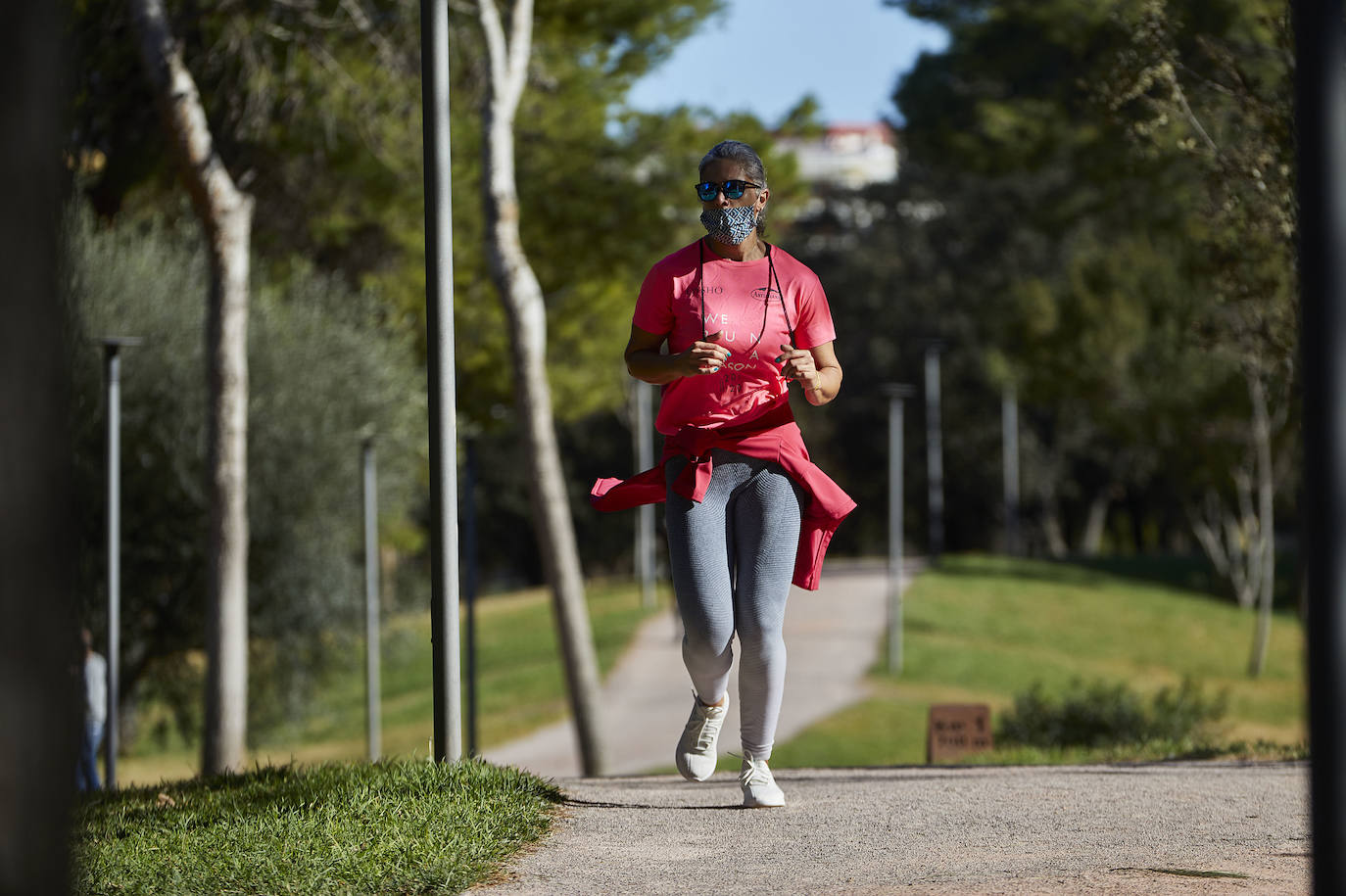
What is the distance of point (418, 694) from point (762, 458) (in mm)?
22636

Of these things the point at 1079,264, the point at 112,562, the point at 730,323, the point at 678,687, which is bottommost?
the point at 678,687

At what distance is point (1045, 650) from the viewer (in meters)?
27.9

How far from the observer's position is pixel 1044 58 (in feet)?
86.8

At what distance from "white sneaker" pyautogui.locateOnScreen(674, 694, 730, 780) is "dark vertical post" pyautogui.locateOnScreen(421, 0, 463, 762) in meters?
0.99

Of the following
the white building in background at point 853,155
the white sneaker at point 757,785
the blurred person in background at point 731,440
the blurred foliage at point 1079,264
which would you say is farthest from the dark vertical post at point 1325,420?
the white building in background at point 853,155

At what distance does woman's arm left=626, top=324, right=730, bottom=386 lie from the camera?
4.87 metres

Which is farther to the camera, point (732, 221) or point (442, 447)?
point (442, 447)

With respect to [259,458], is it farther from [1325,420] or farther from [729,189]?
[1325,420]

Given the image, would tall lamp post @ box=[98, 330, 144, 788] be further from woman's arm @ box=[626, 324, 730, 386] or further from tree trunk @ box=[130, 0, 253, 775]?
woman's arm @ box=[626, 324, 730, 386]

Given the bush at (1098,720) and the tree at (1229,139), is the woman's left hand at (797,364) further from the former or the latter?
the bush at (1098,720)

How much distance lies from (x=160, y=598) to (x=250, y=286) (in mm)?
4527

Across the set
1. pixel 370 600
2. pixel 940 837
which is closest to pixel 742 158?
pixel 940 837

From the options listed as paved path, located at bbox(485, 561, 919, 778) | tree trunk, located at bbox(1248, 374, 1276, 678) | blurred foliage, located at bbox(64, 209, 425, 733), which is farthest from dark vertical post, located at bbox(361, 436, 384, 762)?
tree trunk, located at bbox(1248, 374, 1276, 678)

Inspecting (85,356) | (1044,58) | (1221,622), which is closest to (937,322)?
(1221,622)
